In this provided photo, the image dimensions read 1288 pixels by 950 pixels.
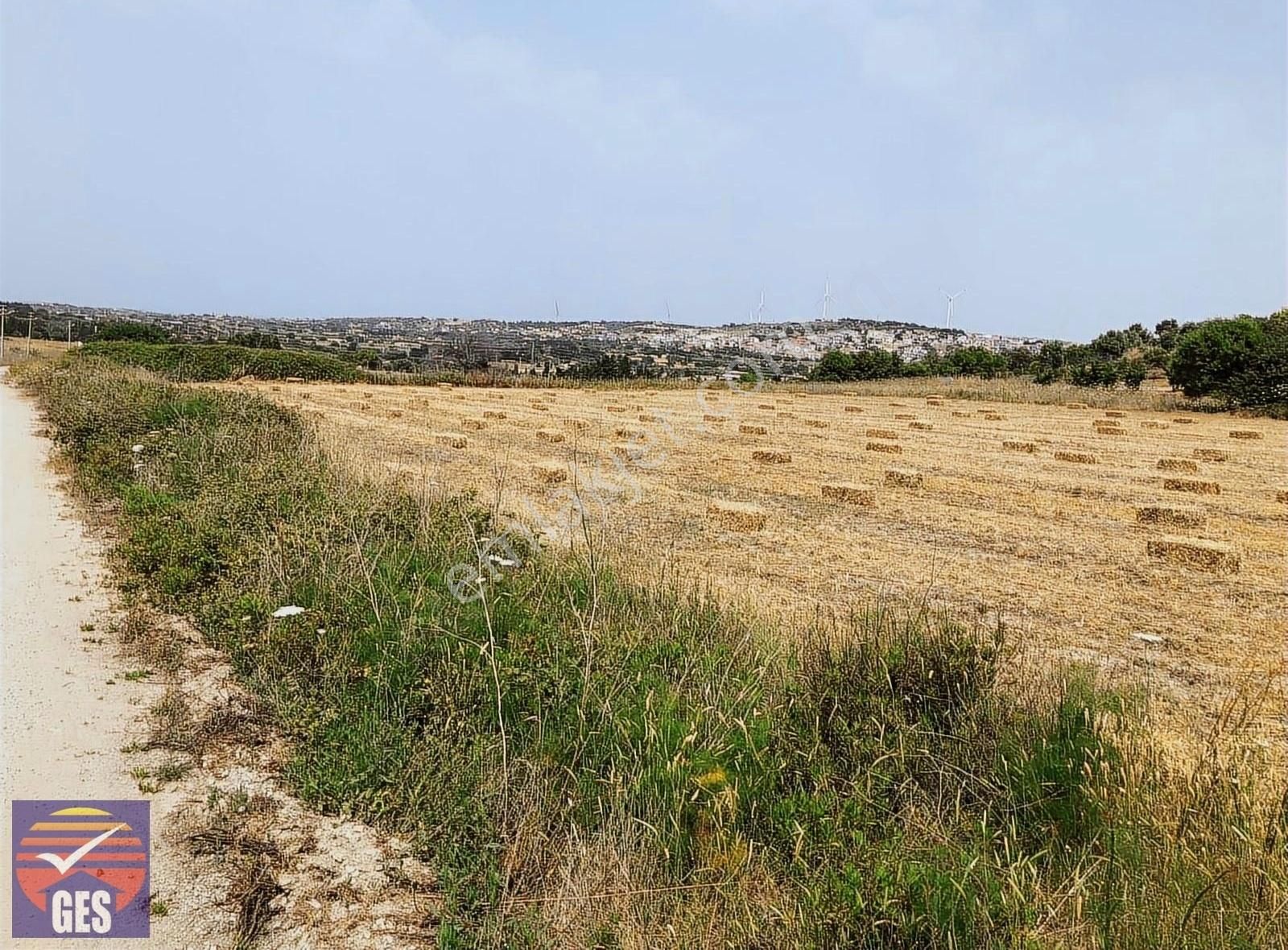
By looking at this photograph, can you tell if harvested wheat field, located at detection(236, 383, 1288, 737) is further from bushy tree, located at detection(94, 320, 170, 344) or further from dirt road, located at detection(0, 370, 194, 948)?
bushy tree, located at detection(94, 320, 170, 344)

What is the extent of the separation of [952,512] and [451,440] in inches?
322

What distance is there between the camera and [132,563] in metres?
6.35

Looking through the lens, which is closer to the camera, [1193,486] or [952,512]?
[952,512]

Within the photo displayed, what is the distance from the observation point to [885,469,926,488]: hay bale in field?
1134 centimetres

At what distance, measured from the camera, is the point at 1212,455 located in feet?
46.9

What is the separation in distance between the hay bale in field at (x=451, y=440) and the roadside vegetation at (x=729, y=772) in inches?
353

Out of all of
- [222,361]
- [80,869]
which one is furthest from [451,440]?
[222,361]

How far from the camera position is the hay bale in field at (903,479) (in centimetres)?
1134

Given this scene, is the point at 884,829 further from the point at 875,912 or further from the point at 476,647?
the point at 476,647

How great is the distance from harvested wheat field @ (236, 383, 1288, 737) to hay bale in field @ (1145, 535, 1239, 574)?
0.07 ft

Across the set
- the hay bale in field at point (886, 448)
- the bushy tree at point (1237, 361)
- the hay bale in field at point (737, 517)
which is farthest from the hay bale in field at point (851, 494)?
the bushy tree at point (1237, 361)

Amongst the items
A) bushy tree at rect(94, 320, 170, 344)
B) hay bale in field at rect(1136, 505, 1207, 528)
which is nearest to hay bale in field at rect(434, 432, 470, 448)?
hay bale in field at rect(1136, 505, 1207, 528)

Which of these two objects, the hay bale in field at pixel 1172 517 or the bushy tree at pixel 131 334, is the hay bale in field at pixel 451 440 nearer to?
the hay bale in field at pixel 1172 517

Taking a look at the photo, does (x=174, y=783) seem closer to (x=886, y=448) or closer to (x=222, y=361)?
(x=886, y=448)
